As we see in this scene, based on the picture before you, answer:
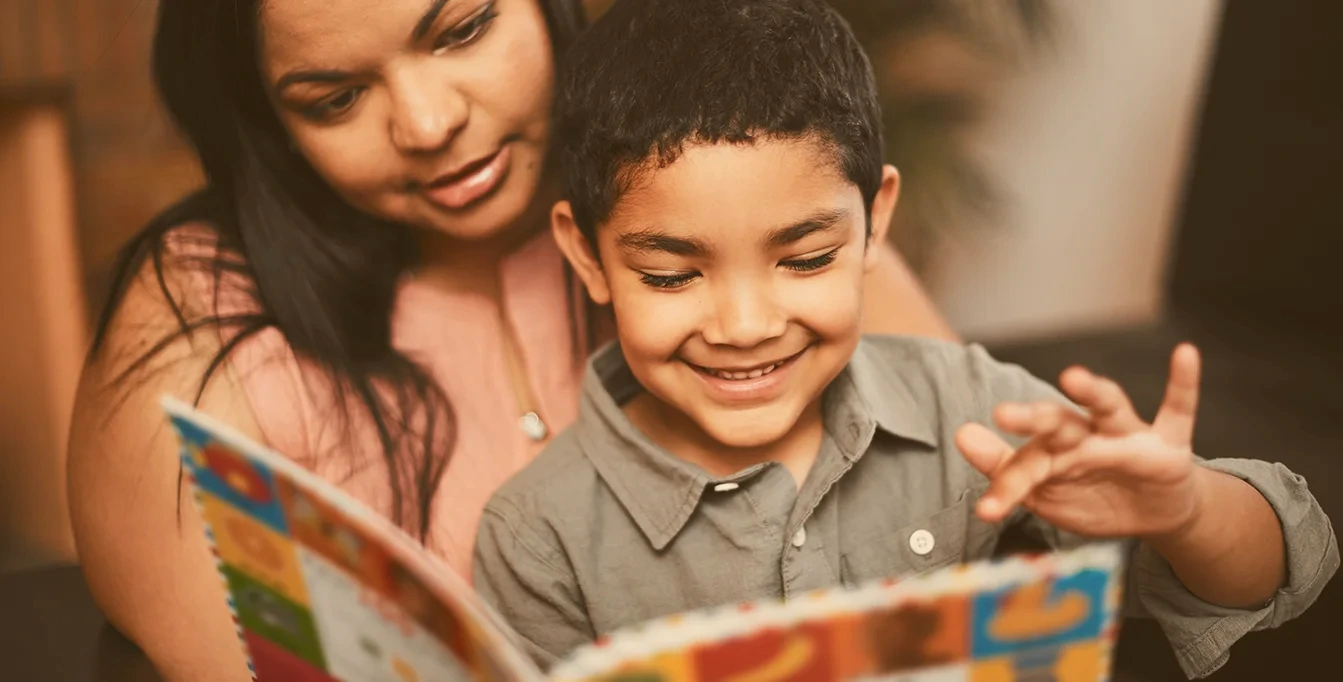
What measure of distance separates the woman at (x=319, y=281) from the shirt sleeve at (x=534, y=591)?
51mm

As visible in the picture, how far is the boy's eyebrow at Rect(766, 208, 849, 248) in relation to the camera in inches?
29.7

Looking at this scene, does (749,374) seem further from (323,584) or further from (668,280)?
(323,584)

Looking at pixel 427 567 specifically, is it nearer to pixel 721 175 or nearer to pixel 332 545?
pixel 332 545

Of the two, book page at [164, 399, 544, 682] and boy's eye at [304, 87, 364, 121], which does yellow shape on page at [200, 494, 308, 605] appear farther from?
boy's eye at [304, 87, 364, 121]

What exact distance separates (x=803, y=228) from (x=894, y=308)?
1.10 feet

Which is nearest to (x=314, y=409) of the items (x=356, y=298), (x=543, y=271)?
(x=356, y=298)

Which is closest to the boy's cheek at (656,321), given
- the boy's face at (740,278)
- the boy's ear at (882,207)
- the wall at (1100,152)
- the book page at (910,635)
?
the boy's face at (740,278)

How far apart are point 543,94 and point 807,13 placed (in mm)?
208

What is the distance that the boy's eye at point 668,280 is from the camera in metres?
0.78

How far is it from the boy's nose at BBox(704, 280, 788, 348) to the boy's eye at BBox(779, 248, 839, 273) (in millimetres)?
25

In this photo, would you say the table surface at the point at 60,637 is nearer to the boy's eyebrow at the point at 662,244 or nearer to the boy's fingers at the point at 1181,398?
the boy's fingers at the point at 1181,398

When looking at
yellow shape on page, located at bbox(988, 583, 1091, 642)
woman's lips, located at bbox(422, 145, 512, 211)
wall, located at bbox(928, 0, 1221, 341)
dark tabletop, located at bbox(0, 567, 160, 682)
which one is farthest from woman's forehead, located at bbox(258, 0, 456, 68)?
wall, located at bbox(928, 0, 1221, 341)

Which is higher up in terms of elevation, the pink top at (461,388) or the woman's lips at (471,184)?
the woman's lips at (471,184)

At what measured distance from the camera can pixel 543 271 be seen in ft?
3.25
